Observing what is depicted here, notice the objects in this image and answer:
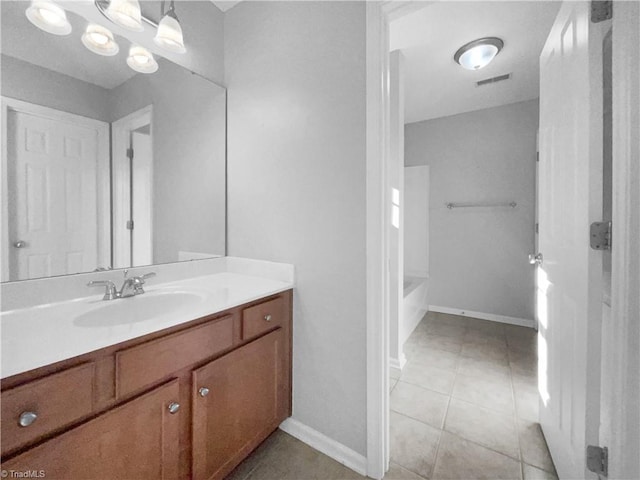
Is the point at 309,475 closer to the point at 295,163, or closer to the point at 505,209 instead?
the point at 295,163

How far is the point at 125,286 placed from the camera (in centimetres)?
117

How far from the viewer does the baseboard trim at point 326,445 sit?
1.20 metres

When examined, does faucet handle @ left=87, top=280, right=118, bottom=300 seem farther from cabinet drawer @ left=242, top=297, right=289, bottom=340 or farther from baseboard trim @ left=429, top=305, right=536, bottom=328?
baseboard trim @ left=429, top=305, right=536, bottom=328

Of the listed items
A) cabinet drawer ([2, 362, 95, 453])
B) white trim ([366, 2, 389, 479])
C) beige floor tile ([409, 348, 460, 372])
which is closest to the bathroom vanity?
cabinet drawer ([2, 362, 95, 453])

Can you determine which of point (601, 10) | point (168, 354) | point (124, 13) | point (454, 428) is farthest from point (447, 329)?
point (124, 13)

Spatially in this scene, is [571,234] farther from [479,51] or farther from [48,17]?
[48,17]

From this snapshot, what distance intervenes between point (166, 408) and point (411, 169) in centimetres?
351

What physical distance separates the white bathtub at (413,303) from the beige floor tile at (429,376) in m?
0.28

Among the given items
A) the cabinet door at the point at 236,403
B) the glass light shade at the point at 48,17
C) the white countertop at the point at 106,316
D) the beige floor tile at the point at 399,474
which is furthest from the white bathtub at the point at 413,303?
the glass light shade at the point at 48,17

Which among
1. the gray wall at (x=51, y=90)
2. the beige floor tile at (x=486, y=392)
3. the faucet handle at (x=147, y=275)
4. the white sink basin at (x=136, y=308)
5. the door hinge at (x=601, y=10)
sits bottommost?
the beige floor tile at (x=486, y=392)

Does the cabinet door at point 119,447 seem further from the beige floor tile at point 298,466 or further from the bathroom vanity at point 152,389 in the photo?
the beige floor tile at point 298,466

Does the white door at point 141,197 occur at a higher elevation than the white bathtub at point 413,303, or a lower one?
higher

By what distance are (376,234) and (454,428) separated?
48.6 inches

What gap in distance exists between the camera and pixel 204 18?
1.58m
